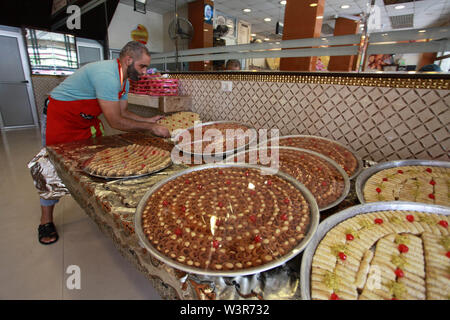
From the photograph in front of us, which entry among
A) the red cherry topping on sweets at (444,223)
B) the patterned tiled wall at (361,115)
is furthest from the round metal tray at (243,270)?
the patterned tiled wall at (361,115)

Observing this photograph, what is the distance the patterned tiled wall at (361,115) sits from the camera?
4.09 ft

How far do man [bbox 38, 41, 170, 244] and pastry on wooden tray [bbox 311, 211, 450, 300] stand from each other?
1.57 metres

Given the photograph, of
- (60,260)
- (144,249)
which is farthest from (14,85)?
(144,249)

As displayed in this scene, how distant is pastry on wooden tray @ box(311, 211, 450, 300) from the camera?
593 millimetres

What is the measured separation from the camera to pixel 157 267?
75 cm

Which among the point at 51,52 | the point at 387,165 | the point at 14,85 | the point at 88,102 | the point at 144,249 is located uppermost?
the point at 51,52

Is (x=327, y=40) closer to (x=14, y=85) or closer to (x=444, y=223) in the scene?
(x=444, y=223)

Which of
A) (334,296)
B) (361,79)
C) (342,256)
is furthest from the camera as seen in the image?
(361,79)

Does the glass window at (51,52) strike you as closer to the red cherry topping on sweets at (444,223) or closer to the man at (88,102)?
the man at (88,102)

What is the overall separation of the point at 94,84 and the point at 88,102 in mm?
207

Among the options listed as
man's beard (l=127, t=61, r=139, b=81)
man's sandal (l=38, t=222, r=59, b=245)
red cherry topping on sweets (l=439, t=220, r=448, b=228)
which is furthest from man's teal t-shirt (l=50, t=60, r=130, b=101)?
red cherry topping on sweets (l=439, t=220, r=448, b=228)

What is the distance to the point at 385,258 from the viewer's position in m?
0.70

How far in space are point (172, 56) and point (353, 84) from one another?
8.27 ft
